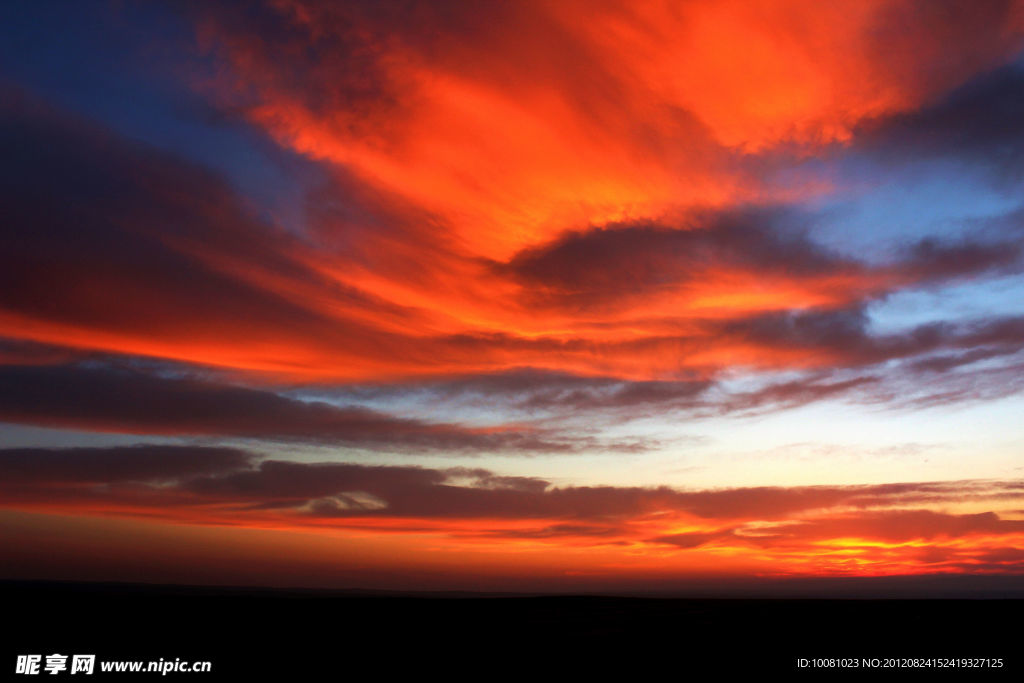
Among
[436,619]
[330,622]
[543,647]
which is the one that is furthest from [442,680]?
[436,619]

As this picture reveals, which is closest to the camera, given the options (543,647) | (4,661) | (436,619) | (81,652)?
(4,661)

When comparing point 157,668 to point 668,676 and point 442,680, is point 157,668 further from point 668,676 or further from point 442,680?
point 668,676

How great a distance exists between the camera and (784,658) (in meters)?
43.1

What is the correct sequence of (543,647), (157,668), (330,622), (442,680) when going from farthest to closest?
(330,622) < (543,647) < (157,668) < (442,680)

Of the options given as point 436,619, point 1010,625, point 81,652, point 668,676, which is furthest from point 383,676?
point 1010,625

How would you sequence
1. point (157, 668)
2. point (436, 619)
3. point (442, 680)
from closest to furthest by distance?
point (442, 680) < point (157, 668) < point (436, 619)

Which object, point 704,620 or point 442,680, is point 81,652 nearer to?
point 442,680

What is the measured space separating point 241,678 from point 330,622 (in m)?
35.6

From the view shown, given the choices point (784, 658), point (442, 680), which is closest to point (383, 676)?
point (442, 680)

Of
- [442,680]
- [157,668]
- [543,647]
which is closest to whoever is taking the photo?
[442,680]

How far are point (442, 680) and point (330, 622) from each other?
1506 inches

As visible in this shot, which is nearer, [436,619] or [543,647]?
[543,647]

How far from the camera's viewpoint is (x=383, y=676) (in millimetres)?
34531

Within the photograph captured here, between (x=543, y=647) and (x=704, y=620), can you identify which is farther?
(x=704, y=620)
